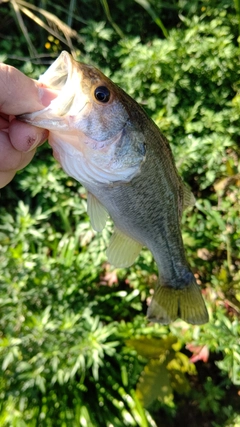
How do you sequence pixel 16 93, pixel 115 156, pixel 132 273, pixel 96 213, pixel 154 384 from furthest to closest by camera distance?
1. pixel 132 273
2. pixel 154 384
3. pixel 96 213
4. pixel 115 156
5. pixel 16 93

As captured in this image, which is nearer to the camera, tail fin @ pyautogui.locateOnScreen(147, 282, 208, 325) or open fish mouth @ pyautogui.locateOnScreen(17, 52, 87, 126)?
open fish mouth @ pyautogui.locateOnScreen(17, 52, 87, 126)

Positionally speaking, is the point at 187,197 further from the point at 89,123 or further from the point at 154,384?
the point at 154,384

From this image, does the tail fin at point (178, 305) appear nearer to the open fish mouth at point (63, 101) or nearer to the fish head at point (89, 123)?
the fish head at point (89, 123)

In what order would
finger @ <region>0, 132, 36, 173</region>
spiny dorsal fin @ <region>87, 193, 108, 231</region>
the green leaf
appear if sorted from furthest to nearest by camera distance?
1. the green leaf
2. spiny dorsal fin @ <region>87, 193, 108, 231</region>
3. finger @ <region>0, 132, 36, 173</region>

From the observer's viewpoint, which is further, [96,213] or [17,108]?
[96,213]

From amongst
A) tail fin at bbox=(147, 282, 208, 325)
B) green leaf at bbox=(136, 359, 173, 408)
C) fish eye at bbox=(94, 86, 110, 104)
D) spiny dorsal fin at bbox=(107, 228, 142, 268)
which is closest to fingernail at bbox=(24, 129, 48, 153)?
fish eye at bbox=(94, 86, 110, 104)

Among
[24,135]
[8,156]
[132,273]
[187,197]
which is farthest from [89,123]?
[132,273]

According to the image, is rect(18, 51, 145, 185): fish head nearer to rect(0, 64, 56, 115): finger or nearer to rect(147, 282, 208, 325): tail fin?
rect(0, 64, 56, 115): finger

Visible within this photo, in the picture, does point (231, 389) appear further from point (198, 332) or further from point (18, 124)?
point (18, 124)

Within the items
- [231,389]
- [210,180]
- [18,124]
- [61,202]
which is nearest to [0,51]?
[61,202]
